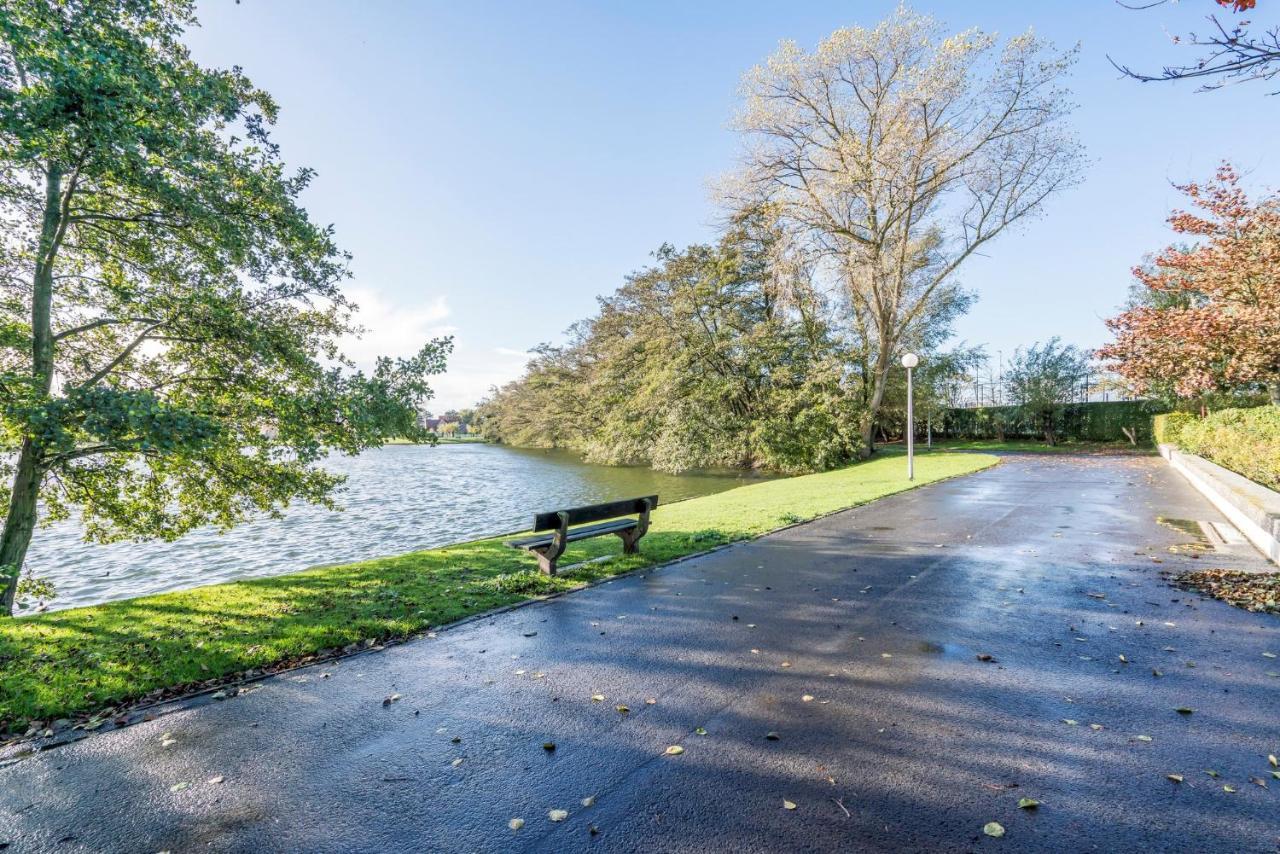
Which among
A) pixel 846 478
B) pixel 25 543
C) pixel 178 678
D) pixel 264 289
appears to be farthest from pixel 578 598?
pixel 846 478

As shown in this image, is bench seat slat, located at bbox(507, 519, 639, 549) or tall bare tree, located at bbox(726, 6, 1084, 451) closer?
bench seat slat, located at bbox(507, 519, 639, 549)

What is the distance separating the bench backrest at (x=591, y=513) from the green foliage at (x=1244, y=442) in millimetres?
11676

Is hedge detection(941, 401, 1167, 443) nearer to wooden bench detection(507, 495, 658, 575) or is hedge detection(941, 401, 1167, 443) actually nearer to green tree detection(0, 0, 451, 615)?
wooden bench detection(507, 495, 658, 575)

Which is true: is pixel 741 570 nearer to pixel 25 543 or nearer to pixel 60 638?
pixel 60 638

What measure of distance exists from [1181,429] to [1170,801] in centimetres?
2572

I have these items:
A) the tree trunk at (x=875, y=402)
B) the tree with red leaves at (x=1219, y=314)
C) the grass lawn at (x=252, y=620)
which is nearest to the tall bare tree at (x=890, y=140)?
the tree trunk at (x=875, y=402)

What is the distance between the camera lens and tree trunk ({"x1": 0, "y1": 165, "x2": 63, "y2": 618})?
22.2 ft

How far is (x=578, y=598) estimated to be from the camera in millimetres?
5953

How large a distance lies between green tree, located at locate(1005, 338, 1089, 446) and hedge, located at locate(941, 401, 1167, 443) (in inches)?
17.6

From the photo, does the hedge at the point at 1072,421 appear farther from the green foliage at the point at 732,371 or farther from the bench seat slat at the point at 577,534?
the bench seat slat at the point at 577,534

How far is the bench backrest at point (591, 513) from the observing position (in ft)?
21.0

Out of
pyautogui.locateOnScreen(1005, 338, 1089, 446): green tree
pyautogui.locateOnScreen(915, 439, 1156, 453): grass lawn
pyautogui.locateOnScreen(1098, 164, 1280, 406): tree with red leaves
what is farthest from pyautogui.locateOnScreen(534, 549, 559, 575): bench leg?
pyautogui.locateOnScreen(1005, 338, 1089, 446): green tree

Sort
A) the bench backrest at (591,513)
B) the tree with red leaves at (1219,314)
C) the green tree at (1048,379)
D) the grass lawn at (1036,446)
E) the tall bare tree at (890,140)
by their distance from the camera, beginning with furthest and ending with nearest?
the green tree at (1048,379)
the grass lawn at (1036,446)
the tall bare tree at (890,140)
the tree with red leaves at (1219,314)
the bench backrest at (591,513)

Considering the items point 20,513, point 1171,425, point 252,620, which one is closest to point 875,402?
point 1171,425
